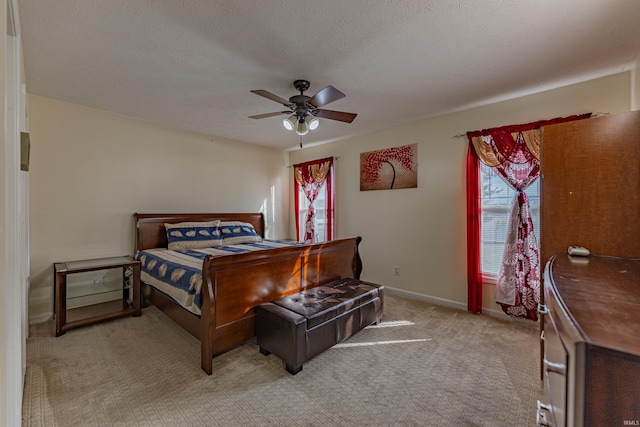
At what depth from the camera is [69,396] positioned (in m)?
1.82

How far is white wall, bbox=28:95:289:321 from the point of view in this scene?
3.00 meters

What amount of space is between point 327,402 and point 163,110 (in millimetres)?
3541

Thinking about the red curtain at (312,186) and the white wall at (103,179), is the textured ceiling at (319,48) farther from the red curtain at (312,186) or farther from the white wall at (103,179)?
the red curtain at (312,186)

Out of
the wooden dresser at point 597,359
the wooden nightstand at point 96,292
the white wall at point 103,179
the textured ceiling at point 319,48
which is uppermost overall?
the textured ceiling at point 319,48

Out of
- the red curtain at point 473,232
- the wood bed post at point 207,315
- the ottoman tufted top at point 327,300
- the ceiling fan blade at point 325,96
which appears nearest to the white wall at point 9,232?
the wood bed post at point 207,315

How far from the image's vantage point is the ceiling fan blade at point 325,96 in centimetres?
212

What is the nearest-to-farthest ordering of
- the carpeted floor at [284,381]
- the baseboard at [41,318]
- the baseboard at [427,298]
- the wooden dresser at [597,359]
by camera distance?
the wooden dresser at [597,359] → the carpeted floor at [284,381] → the baseboard at [41,318] → the baseboard at [427,298]

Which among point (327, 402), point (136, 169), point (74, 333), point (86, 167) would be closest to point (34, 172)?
point (86, 167)

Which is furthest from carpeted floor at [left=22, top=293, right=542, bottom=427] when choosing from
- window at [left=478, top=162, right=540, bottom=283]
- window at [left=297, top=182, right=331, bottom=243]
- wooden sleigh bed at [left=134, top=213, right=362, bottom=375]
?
window at [left=297, top=182, right=331, bottom=243]

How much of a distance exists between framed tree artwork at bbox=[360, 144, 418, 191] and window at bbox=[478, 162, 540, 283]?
33.6 inches

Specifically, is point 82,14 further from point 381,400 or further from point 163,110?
point 381,400

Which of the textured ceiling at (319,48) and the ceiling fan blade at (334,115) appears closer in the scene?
the textured ceiling at (319,48)

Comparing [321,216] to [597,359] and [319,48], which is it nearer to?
[319,48]

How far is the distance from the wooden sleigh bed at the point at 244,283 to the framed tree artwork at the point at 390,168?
3.72ft
